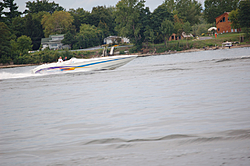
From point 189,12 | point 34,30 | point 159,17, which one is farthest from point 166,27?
point 34,30

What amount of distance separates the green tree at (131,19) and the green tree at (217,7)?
111 ft

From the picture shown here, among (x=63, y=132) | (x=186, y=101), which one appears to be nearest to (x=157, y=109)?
(x=186, y=101)

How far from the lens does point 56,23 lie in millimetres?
110438

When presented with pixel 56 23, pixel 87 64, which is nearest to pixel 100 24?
pixel 56 23

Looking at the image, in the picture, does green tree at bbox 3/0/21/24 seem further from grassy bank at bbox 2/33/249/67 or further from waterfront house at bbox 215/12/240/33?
waterfront house at bbox 215/12/240/33

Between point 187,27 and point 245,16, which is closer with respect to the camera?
point 245,16

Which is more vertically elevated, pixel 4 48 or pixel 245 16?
pixel 245 16

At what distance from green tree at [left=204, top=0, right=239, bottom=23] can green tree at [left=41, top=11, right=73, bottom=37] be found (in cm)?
5817

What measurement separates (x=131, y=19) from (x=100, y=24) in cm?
3326

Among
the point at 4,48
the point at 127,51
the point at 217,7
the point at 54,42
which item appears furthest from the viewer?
the point at 217,7

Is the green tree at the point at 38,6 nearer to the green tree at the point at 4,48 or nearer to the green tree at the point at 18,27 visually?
the green tree at the point at 18,27

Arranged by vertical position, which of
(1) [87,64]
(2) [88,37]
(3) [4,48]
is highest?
(2) [88,37]

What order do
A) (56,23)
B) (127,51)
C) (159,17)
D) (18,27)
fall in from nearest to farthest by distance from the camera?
(159,17) < (127,51) < (18,27) < (56,23)

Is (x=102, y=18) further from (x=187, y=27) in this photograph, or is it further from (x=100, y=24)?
(x=187, y=27)
